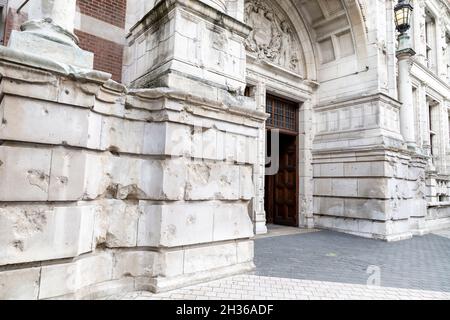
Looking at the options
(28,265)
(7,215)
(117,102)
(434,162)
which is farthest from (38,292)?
(434,162)

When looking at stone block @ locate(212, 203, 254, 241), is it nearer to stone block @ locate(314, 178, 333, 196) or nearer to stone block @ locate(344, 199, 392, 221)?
stone block @ locate(344, 199, 392, 221)

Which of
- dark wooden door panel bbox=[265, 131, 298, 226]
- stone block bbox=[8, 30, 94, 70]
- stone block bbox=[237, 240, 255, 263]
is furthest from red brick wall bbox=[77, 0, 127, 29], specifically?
dark wooden door panel bbox=[265, 131, 298, 226]

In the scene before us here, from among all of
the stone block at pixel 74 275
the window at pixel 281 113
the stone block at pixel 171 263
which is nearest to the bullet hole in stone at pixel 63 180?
the stone block at pixel 74 275

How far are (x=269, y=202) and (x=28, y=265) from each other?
845cm

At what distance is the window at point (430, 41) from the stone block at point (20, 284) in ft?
60.6

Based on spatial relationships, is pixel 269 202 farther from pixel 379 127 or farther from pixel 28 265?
pixel 28 265

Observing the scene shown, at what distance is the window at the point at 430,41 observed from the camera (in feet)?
49.5

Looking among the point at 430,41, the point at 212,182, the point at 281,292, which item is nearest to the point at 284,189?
the point at 212,182

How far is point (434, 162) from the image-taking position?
15031 millimetres

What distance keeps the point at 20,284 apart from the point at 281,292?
2.70 metres

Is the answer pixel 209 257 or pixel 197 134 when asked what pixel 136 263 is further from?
pixel 197 134

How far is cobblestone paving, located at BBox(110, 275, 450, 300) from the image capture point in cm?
326

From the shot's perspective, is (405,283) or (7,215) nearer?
(7,215)

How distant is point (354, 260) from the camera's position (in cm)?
528
